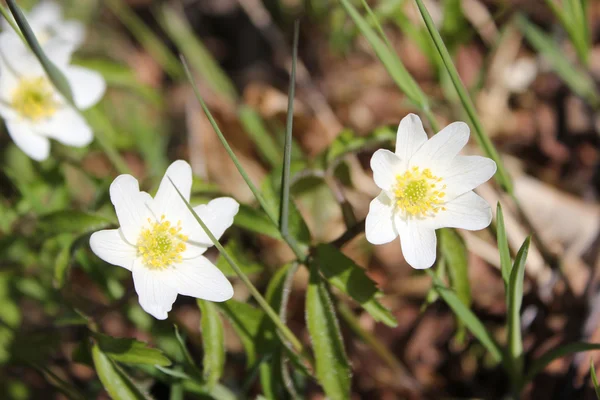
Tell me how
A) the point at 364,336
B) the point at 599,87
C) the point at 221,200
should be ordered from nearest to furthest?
the point at 221,200 → the point at 364,336 → the point at 599,87

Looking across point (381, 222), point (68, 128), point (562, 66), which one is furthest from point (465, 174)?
point (68, 128)

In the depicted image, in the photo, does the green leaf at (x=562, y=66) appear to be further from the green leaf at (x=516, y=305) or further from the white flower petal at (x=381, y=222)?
the white flower petal at (x=381, y=222)

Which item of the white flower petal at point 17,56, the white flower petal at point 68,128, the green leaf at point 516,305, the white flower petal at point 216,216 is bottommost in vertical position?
the green leaf at point 516,305

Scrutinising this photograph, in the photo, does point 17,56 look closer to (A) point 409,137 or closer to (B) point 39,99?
(B) point 39,99

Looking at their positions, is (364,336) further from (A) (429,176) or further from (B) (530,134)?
(B) (530,134)

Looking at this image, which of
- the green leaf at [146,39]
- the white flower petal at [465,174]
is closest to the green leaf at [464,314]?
the white flower petal at [465,174]

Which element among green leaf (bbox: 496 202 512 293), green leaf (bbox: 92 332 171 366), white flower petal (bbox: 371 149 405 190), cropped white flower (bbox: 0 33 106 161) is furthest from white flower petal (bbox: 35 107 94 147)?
green leaf (bbox: 496 202 512 293)

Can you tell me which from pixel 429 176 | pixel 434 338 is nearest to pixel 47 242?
pixel 429 176

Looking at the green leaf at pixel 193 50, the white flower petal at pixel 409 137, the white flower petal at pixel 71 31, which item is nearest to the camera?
the white flower petal at pixel 409 137
